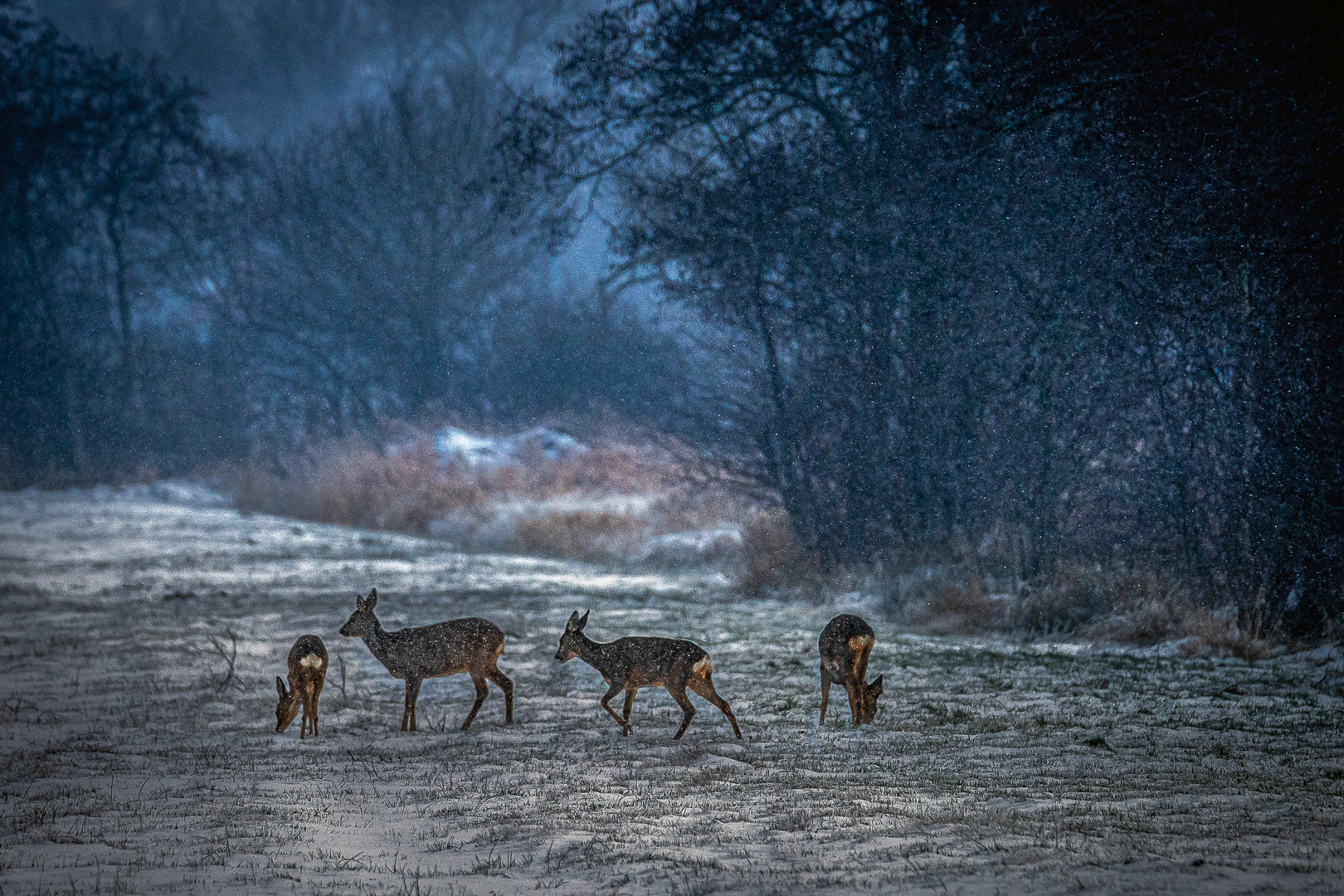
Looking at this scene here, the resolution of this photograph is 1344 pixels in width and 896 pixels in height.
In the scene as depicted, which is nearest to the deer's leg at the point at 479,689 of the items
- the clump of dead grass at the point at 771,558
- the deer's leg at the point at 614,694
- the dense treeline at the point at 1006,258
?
the deer's leg at the point at 614,694

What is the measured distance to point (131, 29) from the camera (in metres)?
49.3

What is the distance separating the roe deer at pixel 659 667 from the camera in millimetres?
5770

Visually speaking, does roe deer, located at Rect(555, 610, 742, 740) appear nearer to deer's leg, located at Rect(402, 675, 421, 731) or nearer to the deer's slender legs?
deer's leg, located at Rect(402, 675, 421, 731)

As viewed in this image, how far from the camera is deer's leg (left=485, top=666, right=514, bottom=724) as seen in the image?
6395 mm

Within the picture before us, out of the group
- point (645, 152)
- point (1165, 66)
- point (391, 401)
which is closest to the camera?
point (1165, 66)

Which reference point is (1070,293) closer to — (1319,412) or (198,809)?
(1319,412)

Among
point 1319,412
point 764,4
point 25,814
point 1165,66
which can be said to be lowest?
point 25,814

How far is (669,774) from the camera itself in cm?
538

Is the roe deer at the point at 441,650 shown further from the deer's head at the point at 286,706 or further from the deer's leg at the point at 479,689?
the deer's head at the point at 286,706

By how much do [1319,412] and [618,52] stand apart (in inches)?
286

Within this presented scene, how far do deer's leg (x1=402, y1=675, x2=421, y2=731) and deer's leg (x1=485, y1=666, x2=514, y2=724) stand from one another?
0.38 meters

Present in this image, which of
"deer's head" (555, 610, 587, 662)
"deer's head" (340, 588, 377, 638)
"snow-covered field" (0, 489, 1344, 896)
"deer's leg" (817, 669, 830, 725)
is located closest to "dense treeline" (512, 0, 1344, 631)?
"snow-covered field" (0, 489, 1344, 896)

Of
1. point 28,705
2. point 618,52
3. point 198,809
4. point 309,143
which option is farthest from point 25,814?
point 309,143

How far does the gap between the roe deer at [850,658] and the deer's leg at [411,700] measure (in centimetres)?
214
